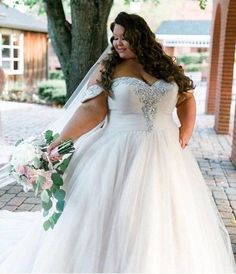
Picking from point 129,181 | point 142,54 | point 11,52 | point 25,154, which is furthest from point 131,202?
point 11,52

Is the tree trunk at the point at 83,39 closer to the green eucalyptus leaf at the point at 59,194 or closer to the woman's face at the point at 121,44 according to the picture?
the woman's face at the point at 121,44

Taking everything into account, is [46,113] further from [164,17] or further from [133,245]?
[164,17]

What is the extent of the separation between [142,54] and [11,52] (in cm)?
1632

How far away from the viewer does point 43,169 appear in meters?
2.97

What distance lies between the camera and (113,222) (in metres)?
2.92

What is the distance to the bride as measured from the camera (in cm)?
288

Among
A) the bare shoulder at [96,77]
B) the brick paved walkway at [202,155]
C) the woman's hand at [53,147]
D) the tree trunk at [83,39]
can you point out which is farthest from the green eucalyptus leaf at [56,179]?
the tree trunk at [83,39]

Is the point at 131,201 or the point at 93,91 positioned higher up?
the point at 93,91

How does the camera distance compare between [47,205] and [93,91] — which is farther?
[47,205]

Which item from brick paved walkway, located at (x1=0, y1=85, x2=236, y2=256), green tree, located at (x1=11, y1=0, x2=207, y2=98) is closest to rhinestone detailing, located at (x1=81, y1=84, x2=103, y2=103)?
brick paved walkway, located at (x1=0, y1=85, x2=236, y2=256)

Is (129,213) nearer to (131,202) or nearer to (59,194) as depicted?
(131,202)

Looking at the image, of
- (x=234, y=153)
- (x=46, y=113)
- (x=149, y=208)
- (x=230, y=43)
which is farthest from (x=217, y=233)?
(x=46, y=113)

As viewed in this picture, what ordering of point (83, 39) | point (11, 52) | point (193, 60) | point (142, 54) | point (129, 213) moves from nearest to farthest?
point (129, 213)
point (142, 54)
point (83, 39)
point (11, 52)
point (193, 60)

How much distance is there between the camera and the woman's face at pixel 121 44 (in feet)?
9.61
